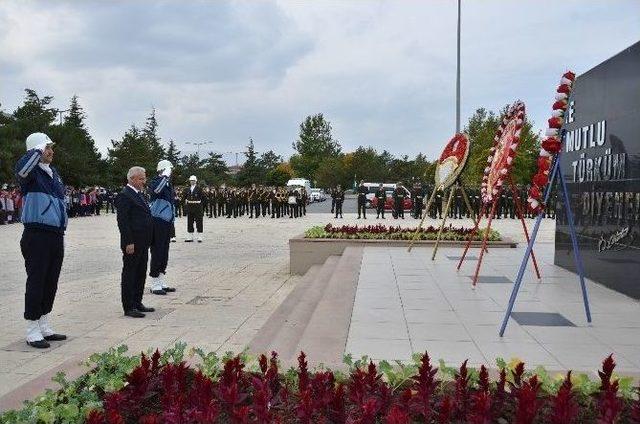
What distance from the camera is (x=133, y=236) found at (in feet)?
25.0

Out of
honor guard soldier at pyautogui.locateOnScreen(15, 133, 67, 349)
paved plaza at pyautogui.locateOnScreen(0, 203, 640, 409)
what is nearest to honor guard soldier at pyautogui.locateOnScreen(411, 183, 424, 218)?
paved plaza at pyautogui.locateOnScreen(0, 203, 640, 409)

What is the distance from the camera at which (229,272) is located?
11852 millimetres

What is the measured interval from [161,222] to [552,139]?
5.79 meters

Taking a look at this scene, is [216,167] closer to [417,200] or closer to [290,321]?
[417,200]

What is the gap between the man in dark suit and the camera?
296 inches

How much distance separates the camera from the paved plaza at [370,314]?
517cm

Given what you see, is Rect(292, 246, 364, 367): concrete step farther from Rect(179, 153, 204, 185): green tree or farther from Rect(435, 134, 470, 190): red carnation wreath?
Rect(179, 153, 204, 185): green tree

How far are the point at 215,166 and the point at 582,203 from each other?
82328 mm

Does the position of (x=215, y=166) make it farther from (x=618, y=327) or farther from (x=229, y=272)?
(x=618, y=327)

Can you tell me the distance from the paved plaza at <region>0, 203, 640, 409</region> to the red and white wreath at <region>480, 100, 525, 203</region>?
1305 mm

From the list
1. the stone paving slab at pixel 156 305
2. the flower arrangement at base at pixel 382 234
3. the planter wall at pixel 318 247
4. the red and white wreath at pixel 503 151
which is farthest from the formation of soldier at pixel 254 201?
the red and white wreath at pixel 503 151

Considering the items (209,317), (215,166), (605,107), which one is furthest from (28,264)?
(215,166)

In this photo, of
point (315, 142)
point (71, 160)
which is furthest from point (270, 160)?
point (71, 160)

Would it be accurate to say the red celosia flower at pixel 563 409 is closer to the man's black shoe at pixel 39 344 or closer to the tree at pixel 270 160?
the man's black shoe at pixel 39 344
